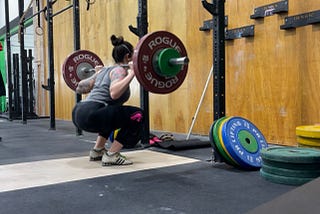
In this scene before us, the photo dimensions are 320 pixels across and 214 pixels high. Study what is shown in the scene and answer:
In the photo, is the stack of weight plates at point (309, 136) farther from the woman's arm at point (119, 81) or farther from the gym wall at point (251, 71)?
the woman's arm at point (119, 81)

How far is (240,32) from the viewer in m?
3.82

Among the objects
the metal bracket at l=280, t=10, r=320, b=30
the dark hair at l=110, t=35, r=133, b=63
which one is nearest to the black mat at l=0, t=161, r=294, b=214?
the dark hair at l=110, t=35, r=133, b=63

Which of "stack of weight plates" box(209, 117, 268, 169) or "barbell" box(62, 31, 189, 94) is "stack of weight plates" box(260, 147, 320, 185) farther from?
"barbell" box(62, 31, 189, 94)

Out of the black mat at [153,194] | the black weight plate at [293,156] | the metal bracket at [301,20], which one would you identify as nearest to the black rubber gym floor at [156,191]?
the black mat at [153,194]

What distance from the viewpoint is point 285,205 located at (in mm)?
1278

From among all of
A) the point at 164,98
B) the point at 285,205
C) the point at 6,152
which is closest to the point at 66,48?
the point at 164,98

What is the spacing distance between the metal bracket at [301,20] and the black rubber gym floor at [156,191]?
135cm

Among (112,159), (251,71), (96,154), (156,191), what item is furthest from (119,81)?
(251,71)

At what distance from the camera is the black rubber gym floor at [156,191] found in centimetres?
166

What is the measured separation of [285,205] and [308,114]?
2.16m

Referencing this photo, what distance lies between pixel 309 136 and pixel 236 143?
1.54 feet

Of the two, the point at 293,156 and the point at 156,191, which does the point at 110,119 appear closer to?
the point at 156,191

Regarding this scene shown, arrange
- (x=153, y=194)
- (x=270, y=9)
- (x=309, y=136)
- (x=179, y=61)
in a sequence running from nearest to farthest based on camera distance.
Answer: (x=153, y=194)
(x=309, y=136)
(x=179, y=61)
(x=270, y=9)

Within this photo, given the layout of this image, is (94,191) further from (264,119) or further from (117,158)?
(264,119)
